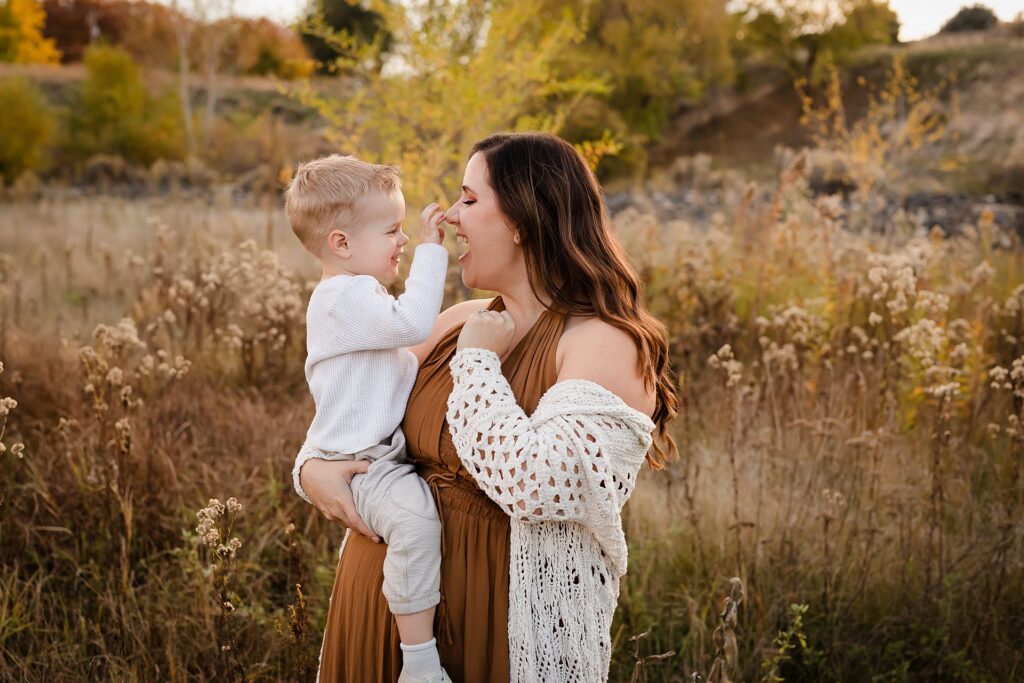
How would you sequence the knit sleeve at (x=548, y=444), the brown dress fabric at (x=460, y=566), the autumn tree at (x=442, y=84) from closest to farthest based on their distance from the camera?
1. the knit sleeve at (x=548, y=444)
2. the brown dress fabric at (x=460, y=566)
3. the autumn tree at (x=442, y=84)

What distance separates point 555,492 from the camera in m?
1.83

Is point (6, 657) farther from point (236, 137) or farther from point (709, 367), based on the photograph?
point (236, 137)

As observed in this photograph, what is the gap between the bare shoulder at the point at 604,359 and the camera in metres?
1.97

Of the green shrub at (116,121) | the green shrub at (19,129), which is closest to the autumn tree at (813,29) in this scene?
the green shrub at (116,121)

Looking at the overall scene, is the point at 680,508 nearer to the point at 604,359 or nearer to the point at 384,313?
the point at 604,359

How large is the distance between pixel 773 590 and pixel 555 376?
184 centimetres

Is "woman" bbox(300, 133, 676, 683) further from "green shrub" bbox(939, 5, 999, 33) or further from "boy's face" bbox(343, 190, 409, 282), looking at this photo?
"green shrub" bbox(939, 5, 999, 33)

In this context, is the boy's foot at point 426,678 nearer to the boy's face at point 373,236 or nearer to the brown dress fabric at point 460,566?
the brown dress fabric at point 460,566

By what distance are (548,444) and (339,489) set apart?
0.64m

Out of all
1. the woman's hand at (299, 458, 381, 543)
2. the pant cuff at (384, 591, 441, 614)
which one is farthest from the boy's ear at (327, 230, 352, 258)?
the pant cuff at (384, 591, 441, 614)

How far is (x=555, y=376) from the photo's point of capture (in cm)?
207

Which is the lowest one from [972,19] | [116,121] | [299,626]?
[299,626]

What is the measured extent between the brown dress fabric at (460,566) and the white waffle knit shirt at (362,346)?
125 millimetres

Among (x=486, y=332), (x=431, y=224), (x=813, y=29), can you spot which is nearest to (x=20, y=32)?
(x=813, y=29)
